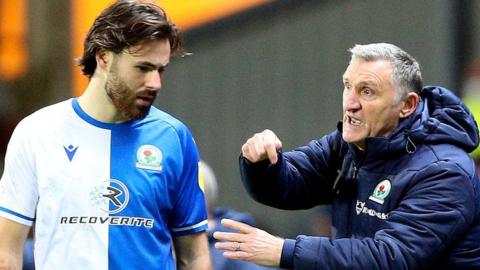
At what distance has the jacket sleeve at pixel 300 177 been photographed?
443 centimetres

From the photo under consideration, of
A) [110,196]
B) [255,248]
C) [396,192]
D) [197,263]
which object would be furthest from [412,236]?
[110,196]

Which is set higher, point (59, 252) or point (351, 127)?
point (351, 127)

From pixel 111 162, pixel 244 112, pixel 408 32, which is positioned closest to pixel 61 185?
pixel 111 162

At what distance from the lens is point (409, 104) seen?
4.34m

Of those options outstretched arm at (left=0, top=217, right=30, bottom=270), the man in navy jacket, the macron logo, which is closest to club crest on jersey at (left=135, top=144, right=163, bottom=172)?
the macron logo

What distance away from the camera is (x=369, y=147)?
427 cm

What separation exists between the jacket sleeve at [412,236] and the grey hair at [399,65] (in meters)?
0.36

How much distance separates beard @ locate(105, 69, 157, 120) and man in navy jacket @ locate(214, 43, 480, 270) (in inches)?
16.9

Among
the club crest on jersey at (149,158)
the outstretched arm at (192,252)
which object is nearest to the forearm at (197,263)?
the outstretched arm at (192,252)

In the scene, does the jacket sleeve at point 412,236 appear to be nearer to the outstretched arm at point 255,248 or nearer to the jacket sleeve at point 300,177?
the outstretched arm at point 255,248

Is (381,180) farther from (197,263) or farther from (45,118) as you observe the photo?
(45,118)

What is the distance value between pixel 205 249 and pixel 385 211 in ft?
2.24

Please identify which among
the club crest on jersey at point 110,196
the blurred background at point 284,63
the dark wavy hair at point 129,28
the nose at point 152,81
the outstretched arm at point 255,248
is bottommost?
the blurred background at point 284,63

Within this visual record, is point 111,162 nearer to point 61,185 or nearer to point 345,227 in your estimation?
point 61,185
